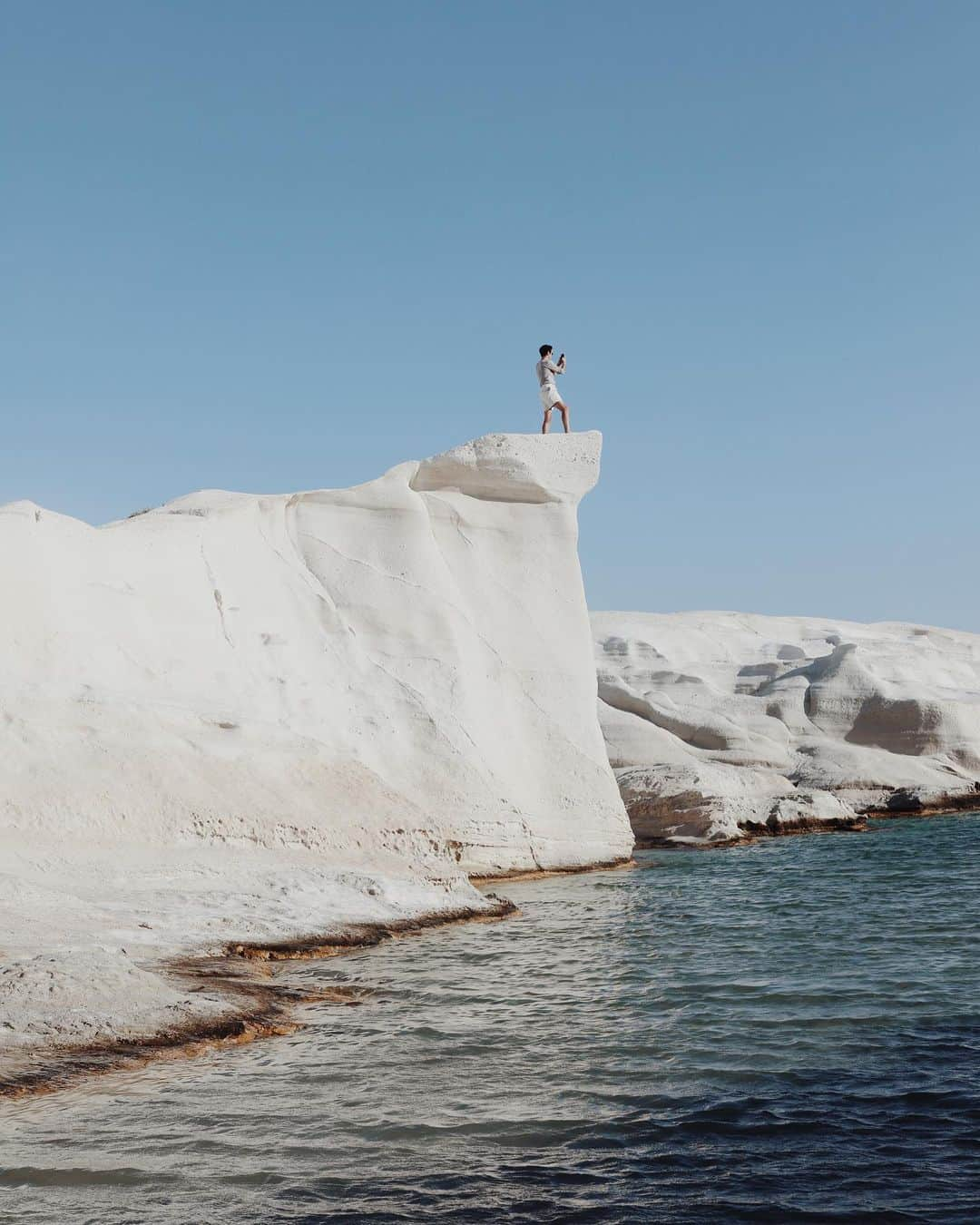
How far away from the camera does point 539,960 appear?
1103 cm

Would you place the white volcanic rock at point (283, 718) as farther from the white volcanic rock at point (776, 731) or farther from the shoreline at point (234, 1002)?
the white volcanic rock at point (776, 731)

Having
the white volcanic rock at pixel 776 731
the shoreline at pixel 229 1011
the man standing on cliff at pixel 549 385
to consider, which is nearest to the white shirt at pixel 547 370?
the man standing on cliff at pixel 549 385

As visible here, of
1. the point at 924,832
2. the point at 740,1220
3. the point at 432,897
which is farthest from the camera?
the point at 924,832

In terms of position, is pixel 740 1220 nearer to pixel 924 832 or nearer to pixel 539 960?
pixel 539 960

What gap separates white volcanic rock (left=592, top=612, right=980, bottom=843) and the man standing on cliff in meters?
7.76

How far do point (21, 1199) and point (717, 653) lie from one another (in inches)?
1903

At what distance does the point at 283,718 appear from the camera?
656 inches

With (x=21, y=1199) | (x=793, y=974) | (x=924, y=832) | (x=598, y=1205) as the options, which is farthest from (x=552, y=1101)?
(x=924, y=832)

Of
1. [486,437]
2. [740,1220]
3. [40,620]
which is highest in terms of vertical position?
[486,437]

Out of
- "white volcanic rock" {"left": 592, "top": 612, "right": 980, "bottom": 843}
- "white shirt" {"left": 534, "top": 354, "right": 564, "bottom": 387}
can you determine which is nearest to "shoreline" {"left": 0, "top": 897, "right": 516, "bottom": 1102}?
"white shirt" {"left": 534, "top": 354, "right": 564, "bottom": 387}

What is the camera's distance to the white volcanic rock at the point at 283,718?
11.6m

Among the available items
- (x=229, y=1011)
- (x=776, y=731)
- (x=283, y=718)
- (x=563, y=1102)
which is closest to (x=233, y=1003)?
(x=229, y=1011)

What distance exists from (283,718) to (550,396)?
7.64m

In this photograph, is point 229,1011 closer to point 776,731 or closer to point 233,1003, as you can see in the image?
point 233,1003
